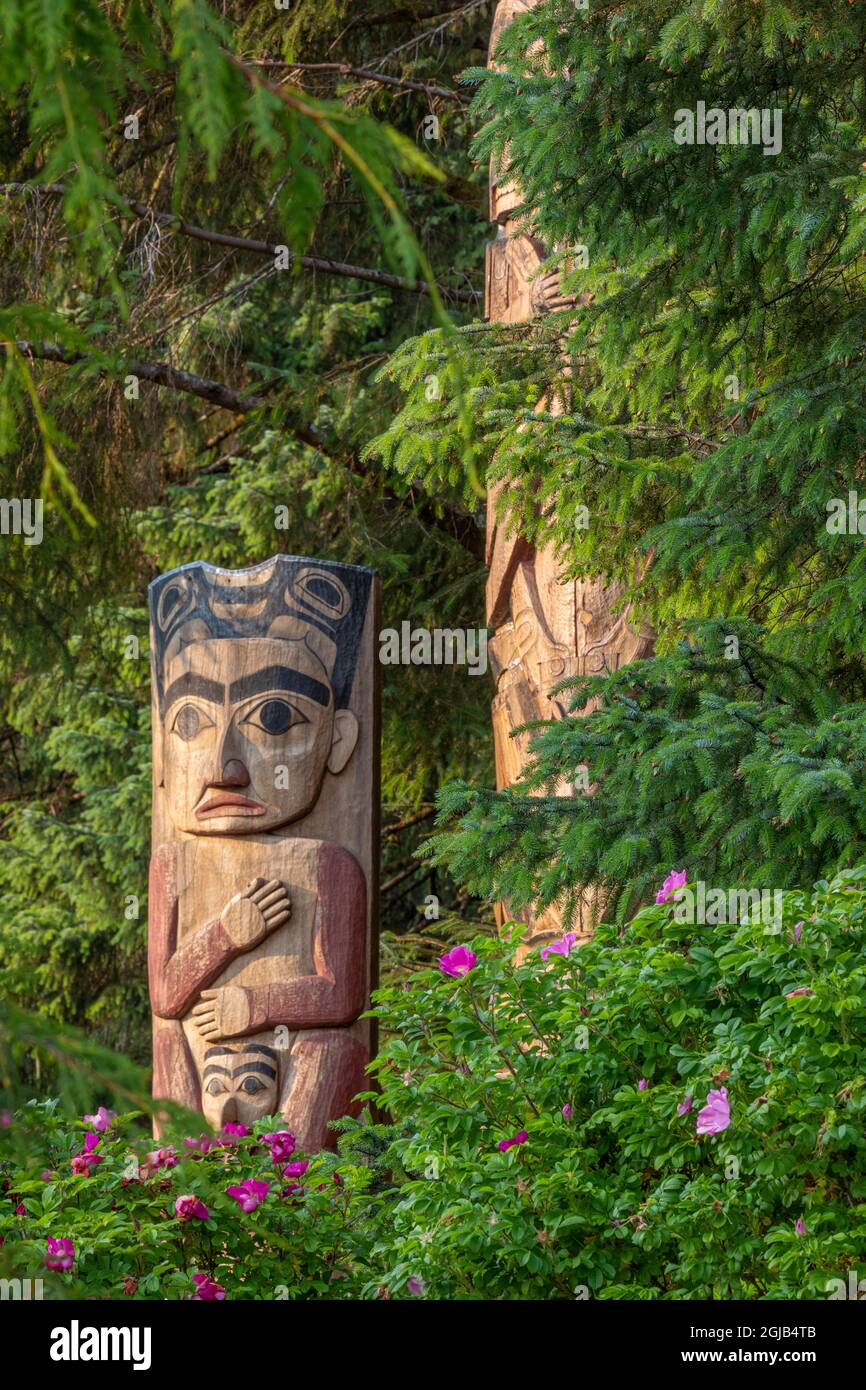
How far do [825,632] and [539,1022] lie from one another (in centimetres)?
157

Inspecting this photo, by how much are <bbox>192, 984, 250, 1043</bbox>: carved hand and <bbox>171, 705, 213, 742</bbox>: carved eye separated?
103cm

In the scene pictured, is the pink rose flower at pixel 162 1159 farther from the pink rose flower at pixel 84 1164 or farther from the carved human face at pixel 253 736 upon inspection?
the carved human face at pixel 253 736

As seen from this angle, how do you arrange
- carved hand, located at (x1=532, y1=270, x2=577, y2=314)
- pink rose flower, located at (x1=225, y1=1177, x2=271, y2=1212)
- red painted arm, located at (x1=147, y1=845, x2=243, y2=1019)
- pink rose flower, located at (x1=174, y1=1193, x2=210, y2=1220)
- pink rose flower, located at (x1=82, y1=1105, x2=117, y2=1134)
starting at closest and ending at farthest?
pink rose flower, located at (x1=174, y1=1193, x2=210, y2=1220)
pink rose flower, located at (x1=225, y1=1177, x2=271, y2=1212)
pink rose flower, located at (x1=82, y1=1105, x2=117, y2=1134)
red painted arm, located at (x1=147, y1=845, x2=243, y2=1019)
carved hand, located at (x1=532, y1=270, x2=577, y2=314)

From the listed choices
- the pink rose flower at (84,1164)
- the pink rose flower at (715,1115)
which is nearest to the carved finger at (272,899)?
the pink rose flower at (84,1164)

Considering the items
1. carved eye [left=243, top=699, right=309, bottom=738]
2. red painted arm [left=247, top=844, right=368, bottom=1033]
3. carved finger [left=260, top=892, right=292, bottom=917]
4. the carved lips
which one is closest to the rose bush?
red painted arm [left=247, top=844, right=368, bottom=1033]

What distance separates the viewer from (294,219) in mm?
2162

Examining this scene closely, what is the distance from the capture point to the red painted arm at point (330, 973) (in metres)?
6.47

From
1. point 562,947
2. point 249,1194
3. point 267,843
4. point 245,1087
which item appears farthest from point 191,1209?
point 267,843

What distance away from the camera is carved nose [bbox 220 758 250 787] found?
21.7 feet

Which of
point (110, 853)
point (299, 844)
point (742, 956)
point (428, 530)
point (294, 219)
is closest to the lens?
point (294, 219)

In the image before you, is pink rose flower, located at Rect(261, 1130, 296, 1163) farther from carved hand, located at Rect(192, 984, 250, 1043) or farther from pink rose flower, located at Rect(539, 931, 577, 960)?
carved hand, located at Rect(192, 984, 250, 1043)
